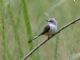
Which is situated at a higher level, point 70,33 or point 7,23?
point 7,23

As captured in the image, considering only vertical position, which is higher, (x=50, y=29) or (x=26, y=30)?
(x=26, y=30)

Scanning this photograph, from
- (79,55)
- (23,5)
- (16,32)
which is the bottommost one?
(79,55)

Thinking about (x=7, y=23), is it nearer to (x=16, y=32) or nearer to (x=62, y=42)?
(x=16, y=32)

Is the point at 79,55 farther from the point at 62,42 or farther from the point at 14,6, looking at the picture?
the point at 62,42

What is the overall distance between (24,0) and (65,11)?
0.57m

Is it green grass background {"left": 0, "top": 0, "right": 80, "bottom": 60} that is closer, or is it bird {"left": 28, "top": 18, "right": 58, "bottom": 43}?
green grass background {"left": 0, "top": 0, "right": 80, "bottom": 60}

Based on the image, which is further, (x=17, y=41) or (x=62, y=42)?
(x=62, y=42)

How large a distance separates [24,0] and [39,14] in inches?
9.9

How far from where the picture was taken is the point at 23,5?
1.14 meters

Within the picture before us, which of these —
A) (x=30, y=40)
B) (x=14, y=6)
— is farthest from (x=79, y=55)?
(x=14, y=6)

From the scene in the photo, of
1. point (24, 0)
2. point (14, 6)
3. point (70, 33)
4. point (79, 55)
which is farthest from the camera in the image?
point (70, 33)

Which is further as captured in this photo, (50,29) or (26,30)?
(50,29)

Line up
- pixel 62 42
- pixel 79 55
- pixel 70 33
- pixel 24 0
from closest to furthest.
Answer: pixel 24 0, pixel 79 55, pixel 70 33, pixel 62 42

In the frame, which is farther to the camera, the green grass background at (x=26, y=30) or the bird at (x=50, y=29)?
the bird at (x=50, y=29)
